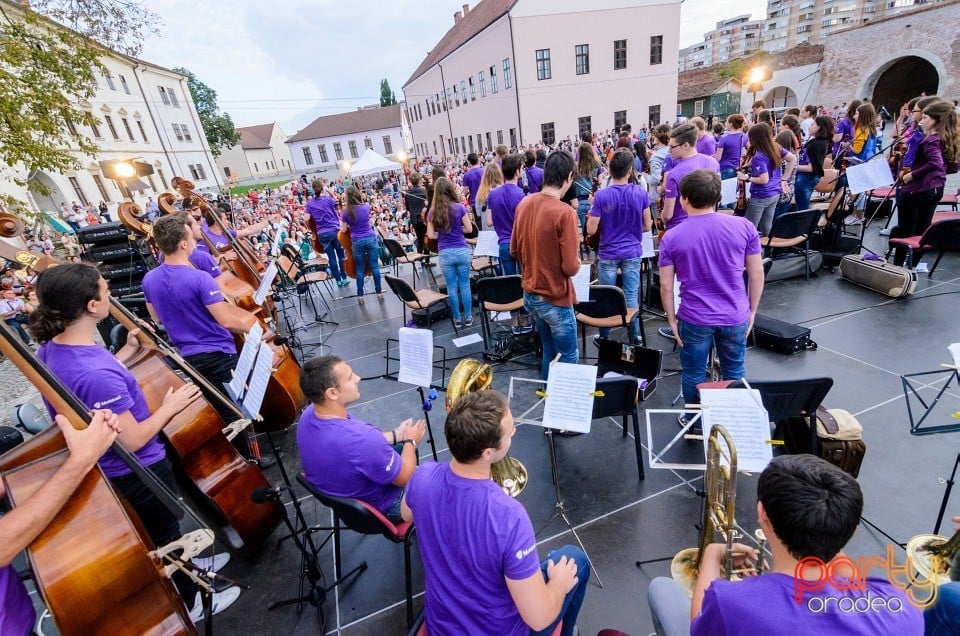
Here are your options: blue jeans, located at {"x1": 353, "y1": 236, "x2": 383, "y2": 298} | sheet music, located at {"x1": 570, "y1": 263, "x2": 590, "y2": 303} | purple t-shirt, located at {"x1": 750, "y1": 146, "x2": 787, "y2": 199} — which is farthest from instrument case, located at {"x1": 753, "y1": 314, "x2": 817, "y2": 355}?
blue jeans, located at {"x1": 353, "y1": 236, "x2": 383, "y2": 298}

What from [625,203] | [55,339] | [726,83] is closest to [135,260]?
[55,339]

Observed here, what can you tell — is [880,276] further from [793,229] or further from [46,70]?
[46,70]

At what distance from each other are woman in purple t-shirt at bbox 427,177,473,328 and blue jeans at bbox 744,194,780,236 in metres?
3.91

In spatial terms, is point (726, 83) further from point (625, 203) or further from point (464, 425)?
point (464, 425)

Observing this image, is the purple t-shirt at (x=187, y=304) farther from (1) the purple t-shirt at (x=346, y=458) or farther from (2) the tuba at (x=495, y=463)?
(2) the tuba at (x=495, y=463)

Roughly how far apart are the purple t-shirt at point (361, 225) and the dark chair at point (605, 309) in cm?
392

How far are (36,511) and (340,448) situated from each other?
1.08m

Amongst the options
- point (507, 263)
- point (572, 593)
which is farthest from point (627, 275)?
point (572, 593)

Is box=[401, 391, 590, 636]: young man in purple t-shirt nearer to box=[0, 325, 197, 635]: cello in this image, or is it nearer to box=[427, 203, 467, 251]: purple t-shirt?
box=[0, 325, 197, 635]: cello

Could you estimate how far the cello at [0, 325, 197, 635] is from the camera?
A: 157 cm

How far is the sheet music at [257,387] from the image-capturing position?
2.38m

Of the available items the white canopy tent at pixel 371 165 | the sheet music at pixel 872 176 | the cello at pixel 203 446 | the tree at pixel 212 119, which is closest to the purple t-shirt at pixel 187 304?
the cello at pixel 203 446

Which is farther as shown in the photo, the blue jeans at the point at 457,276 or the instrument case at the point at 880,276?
the blue jeans at the point at 457,276

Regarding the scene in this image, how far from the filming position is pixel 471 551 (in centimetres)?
144
